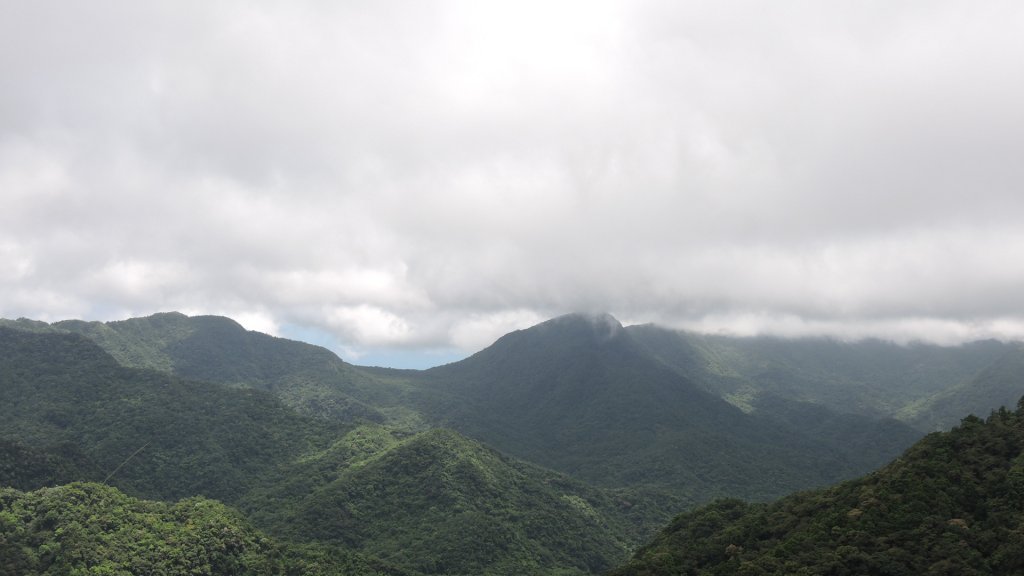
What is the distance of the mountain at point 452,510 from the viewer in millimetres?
131500

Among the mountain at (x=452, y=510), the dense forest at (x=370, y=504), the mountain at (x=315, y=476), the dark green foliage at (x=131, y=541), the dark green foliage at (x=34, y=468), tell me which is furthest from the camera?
the mountain at (x=315, y=476)

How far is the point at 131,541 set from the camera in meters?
96.0

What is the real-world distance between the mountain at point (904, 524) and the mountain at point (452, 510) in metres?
65.7

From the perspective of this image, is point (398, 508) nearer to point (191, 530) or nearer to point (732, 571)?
point (191, 530)

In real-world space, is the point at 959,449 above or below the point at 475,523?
above

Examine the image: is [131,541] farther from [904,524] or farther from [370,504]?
[904,524]

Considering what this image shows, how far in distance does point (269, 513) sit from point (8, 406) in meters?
86.6

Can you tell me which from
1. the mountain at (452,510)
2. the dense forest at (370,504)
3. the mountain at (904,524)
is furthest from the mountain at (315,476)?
the mountain at (904,524)

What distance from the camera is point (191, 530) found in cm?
10225

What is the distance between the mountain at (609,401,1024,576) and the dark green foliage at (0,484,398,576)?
60.4 meters

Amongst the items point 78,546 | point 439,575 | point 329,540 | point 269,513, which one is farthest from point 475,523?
point 78,546

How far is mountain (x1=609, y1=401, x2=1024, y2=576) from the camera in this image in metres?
50.8

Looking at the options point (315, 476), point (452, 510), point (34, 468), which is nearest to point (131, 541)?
point (34, 468)

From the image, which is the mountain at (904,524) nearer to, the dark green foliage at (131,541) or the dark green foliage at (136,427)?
the dark green foliage at (131,541)
